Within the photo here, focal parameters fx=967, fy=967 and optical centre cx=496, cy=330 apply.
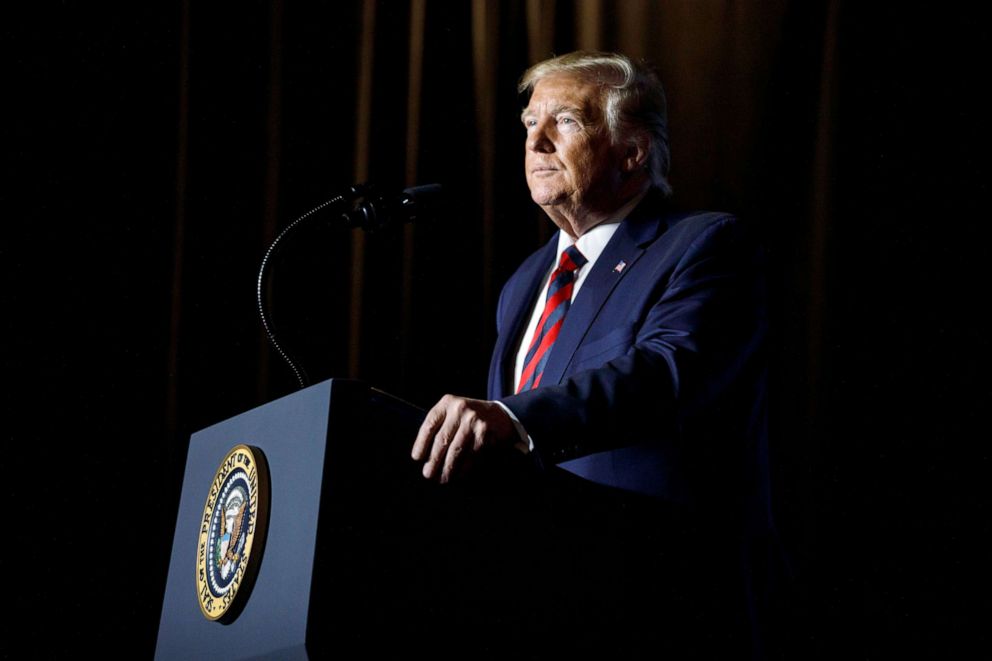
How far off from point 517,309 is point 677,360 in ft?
2.15

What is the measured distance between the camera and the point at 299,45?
2.70m

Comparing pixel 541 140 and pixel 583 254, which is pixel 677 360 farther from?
pixel 541 140

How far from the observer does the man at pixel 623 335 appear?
1120mm

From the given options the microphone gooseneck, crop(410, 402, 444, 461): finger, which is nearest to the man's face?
the microphone gooseneck

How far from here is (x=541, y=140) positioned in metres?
1.97

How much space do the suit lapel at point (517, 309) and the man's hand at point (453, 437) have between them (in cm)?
75

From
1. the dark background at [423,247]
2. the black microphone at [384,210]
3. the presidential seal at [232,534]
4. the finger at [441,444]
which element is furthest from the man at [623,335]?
the dark background at [423,247]

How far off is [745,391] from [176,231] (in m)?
1.63

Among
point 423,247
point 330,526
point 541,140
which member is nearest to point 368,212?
point 330,526

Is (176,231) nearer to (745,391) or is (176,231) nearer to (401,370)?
(401,370)

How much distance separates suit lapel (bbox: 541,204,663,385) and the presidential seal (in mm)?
523

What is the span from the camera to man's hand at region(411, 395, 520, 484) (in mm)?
990

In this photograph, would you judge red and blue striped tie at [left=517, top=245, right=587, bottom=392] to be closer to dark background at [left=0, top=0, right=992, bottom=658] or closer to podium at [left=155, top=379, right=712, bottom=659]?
podium at [left=155, top=379, right=712, bottom=659]

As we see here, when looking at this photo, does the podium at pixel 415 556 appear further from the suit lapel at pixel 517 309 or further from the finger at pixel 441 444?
the suit lapel at pixel 517 309
